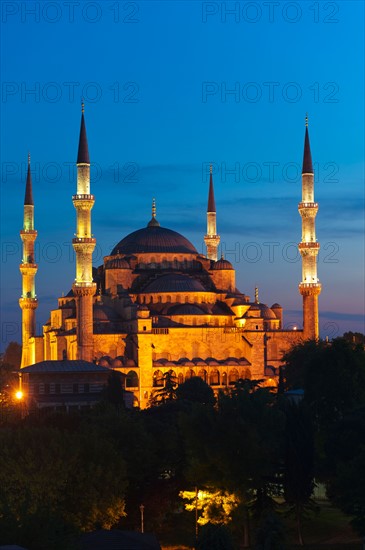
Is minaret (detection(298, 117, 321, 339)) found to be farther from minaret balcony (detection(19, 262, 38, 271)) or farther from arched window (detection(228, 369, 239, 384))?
minaret balcony (detection(19, 262, 38, 271))

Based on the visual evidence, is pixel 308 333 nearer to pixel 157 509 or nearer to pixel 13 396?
pixel 13 396

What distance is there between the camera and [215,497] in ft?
120

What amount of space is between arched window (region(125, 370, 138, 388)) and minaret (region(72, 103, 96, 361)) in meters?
2.45

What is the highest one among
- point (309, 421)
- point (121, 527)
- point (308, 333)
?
point (308, 333)

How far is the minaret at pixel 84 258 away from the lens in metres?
72.1

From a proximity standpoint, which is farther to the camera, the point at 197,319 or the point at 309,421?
the point at 197,319

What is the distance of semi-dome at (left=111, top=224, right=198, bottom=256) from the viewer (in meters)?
85.2

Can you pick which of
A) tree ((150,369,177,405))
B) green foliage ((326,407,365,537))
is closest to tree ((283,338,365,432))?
green foliage ((326,407,365,537))

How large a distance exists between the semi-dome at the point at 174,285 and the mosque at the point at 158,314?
6 centimetres

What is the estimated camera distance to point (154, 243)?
3364 inches

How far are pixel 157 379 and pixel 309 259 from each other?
37.2 ft

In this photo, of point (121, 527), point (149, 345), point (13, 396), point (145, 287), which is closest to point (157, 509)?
point (121, 527)

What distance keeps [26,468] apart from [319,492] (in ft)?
52.1

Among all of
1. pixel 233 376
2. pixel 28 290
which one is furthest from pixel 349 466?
pixel 28 290
